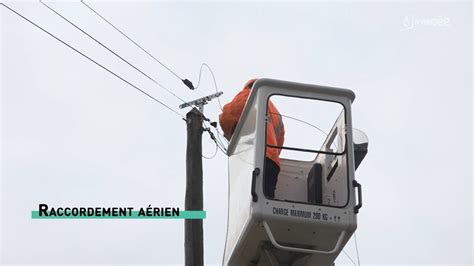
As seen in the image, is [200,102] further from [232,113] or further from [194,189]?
[232,113]

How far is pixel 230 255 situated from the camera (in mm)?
7727

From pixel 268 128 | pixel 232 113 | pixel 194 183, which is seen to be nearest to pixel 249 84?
pixel 232 113

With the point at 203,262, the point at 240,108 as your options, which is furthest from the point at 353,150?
the point at 203,262

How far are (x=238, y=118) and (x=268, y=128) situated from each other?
3.10ft

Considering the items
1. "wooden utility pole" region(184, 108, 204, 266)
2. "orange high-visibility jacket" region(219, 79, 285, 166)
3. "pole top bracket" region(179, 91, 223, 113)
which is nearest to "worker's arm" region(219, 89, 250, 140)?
"orange high-visibility jacket" region(219, 79, 285, 166)

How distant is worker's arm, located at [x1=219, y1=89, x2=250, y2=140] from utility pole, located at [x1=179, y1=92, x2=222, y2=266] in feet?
4.48

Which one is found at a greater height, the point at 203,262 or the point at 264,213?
the point at 264,213

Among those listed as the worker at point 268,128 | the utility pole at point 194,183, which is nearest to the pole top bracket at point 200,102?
the utility pole at point 194,183

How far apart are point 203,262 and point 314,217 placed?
266 centimetres

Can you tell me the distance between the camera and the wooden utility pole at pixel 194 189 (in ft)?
29.9

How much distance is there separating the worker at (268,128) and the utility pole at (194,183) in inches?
52.3

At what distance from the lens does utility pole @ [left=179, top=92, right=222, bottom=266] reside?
9106 mm

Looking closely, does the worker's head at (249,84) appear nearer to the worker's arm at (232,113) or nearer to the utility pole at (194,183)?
the worker's arm at (232,113)

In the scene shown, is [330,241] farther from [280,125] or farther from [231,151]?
[231,151]
